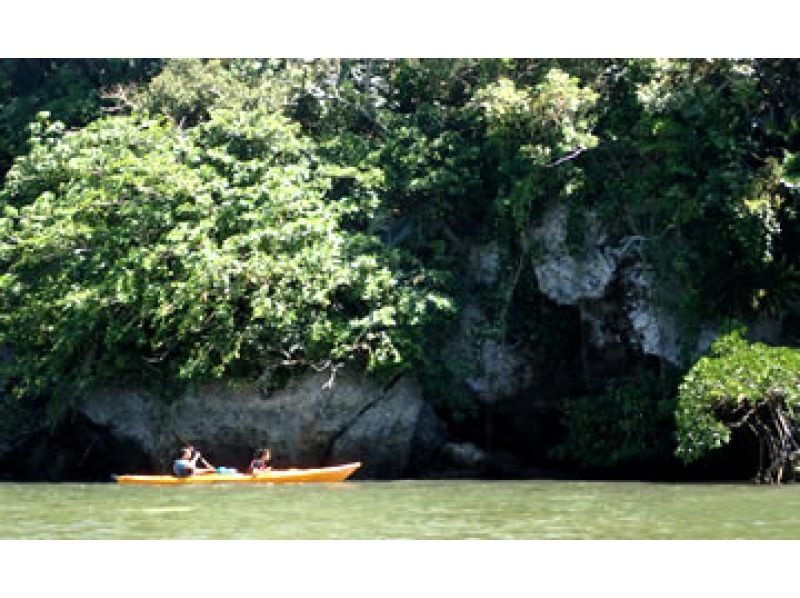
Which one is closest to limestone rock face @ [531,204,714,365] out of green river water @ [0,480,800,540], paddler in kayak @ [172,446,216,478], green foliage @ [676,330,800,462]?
green foliage @ [676,330,800,462]

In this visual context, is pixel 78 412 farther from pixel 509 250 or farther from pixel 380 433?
pixel 509 250

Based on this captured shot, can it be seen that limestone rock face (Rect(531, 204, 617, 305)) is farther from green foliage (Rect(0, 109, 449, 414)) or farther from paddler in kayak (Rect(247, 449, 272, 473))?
paddler in kayak (Rect(247, 449, 272, 473))

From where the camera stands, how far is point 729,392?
14344mm

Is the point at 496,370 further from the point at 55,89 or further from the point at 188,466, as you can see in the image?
the point at 55,89

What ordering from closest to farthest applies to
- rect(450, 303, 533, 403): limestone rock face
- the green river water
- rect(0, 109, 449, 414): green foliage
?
the green river water → rect(0, 109, 449, 414): green foliage → rect(450, 303, 533, 403): limestone rock face

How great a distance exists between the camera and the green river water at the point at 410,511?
10438 mm

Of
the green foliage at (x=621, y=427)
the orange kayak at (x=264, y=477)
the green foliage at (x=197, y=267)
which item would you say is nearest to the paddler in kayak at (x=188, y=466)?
the orange kayak at (x=264, y=477)

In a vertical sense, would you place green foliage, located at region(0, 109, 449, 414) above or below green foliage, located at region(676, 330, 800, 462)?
above

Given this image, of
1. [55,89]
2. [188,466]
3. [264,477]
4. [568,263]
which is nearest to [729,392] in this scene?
[568,263]

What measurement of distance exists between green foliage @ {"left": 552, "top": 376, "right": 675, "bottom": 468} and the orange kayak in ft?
9.16

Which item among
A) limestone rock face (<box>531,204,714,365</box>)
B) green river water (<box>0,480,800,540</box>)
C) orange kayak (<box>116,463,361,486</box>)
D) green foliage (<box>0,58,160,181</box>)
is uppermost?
green foliage (<box>0,58,160,181</box>)

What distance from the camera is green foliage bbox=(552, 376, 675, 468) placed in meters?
15.9

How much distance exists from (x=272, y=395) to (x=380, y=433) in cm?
146

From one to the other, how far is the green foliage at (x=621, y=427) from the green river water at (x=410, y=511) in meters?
1.05
